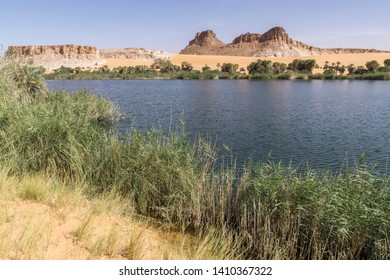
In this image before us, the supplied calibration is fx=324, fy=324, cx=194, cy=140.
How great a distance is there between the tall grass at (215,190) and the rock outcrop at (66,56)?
142416mm

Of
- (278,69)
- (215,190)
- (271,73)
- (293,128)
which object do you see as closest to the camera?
(215,190)

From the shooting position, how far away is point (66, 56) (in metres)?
147

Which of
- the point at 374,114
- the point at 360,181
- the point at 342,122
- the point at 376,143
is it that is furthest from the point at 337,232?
the point at 374,114

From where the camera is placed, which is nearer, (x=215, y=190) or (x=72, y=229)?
(x=72, y=229)

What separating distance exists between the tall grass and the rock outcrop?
142 meters

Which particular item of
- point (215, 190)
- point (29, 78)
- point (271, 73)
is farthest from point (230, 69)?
point (215, 190)

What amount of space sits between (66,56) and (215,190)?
513 ft

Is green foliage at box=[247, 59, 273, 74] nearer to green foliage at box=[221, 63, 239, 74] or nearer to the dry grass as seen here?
green foliage at box=[221, 63, 239, 74]

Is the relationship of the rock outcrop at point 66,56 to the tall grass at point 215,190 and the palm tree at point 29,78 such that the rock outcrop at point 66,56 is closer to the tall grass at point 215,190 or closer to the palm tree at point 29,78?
the palm tree at point 29,78

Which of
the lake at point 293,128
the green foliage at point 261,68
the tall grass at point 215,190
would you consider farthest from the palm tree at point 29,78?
the green foliage at point 261,68

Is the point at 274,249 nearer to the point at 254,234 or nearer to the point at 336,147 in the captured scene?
the point at 254,234

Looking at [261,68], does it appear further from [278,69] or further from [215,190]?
[215,190]

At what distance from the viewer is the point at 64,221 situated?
17.9ft

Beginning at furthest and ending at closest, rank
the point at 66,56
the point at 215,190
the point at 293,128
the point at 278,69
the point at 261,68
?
the point at 66,56, the point at 261,68, the point at 278,69, the point at 293,128, the point at 215,190
